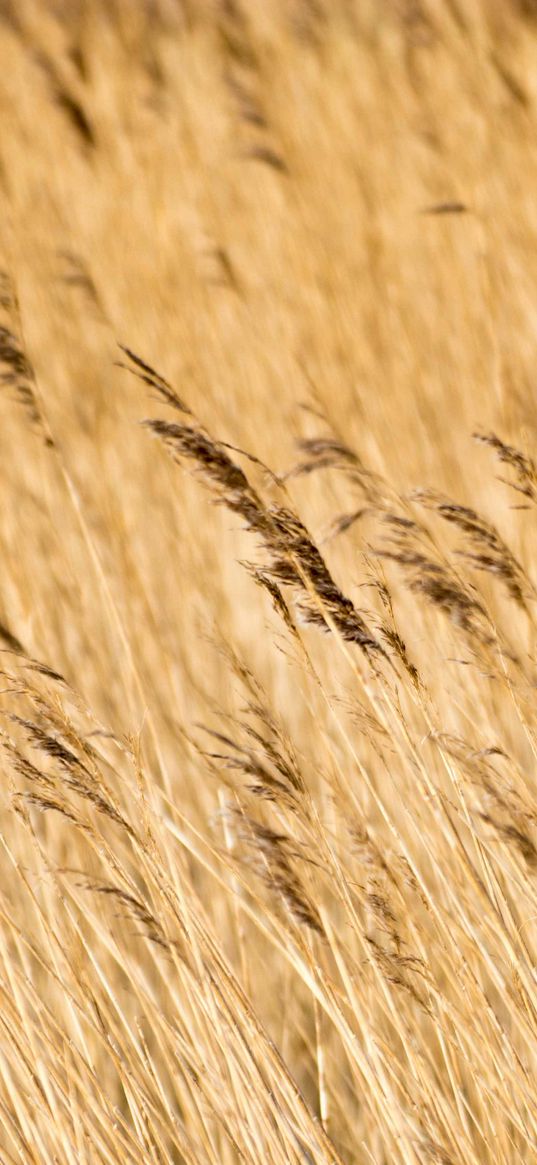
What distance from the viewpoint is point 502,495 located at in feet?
6.40

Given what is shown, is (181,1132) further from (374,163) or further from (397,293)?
(374,163)

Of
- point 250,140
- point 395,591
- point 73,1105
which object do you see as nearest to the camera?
point 73,1105

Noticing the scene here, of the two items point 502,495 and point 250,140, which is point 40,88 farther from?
point 502,495

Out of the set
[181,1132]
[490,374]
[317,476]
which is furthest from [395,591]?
[181,1132]

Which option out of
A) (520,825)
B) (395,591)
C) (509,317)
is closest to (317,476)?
(395,591)

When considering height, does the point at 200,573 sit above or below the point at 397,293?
below

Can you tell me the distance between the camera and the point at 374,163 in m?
2.11

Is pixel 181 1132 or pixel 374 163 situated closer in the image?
pixel 181 1132

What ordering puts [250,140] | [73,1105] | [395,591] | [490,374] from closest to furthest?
[73,1105] < [395,591] < [490,374] < [250,140]

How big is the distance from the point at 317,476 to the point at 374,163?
584 mm

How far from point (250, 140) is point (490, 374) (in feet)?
1.99

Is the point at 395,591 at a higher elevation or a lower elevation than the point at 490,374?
lower

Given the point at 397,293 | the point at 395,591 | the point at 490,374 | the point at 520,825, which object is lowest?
the point at 520,825

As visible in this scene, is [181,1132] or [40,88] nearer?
[181,1132]
